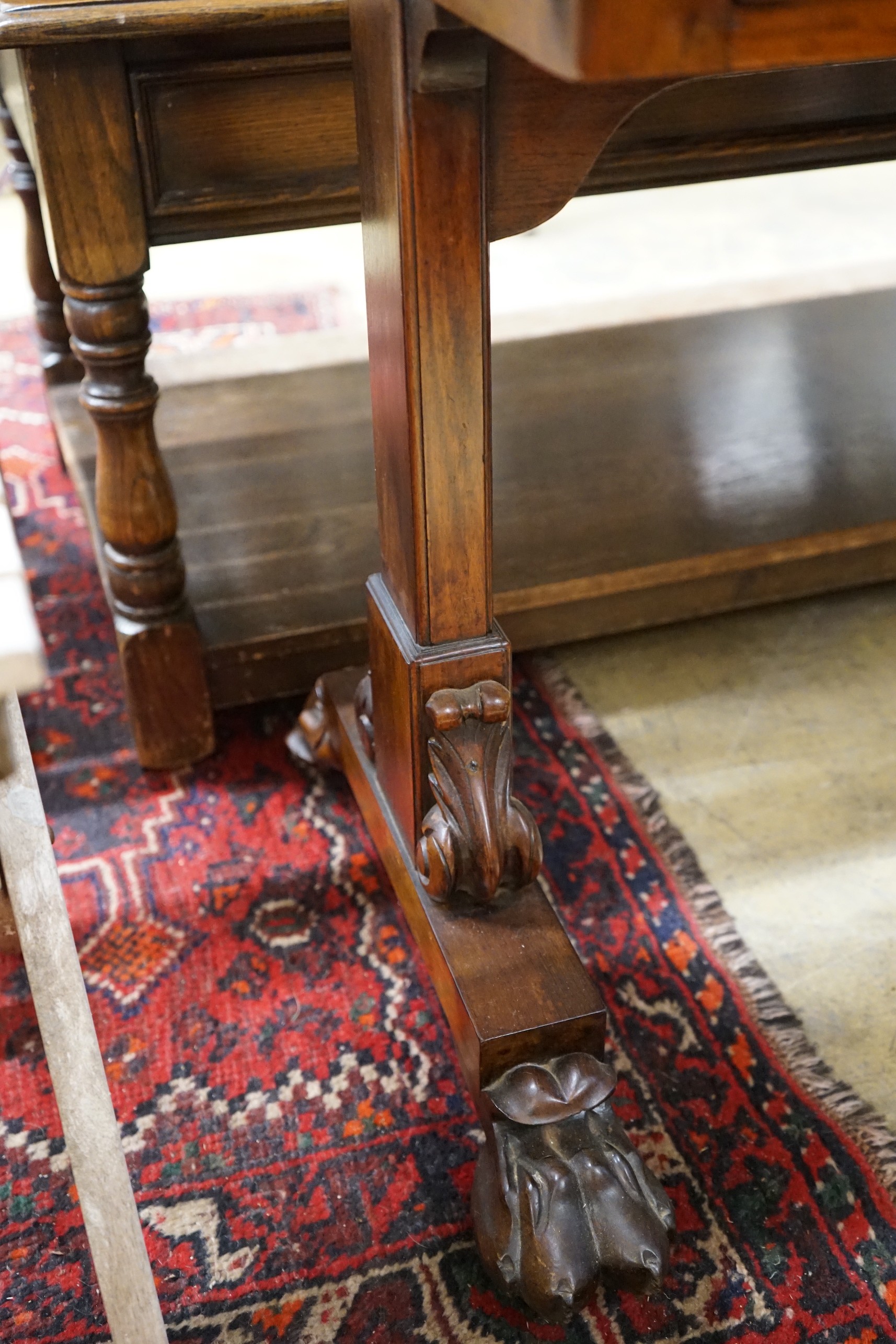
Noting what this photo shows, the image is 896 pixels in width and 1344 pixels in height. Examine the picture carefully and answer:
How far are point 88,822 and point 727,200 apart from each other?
314 centimetres

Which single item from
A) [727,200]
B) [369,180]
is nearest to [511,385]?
[369,180]

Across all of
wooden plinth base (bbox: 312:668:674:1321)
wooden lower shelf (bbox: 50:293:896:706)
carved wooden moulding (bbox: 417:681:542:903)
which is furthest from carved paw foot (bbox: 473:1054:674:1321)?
wooden lower shelf (bbox: 50:293:896:706)

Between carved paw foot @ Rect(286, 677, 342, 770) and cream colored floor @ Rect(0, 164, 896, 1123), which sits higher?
carved paw foot @ Rect(286, 677, 342, 770)

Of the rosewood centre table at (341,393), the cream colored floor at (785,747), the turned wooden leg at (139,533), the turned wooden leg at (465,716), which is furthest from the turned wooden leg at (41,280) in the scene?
the turned wooden leg at (465,716)

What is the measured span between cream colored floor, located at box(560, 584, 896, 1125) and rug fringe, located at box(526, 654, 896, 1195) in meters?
0.01

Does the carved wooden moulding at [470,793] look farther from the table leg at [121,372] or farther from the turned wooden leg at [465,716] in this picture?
the table leg at [121,372]

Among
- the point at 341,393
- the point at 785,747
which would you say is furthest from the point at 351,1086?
the point at 341,393

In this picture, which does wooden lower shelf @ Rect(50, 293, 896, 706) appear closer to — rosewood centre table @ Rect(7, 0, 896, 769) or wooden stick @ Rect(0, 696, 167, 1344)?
rosewood centre table @ Rect(7, 0, 896, 769)

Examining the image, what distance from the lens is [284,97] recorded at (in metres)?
1.19

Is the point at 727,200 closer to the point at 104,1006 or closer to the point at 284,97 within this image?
the point at 284,97

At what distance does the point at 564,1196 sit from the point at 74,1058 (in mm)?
401

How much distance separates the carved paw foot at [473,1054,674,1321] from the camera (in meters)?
0.97

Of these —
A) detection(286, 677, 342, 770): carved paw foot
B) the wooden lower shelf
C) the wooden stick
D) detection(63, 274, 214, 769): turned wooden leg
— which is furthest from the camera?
the wooden lower shelf

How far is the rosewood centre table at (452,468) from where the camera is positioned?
907 mm
